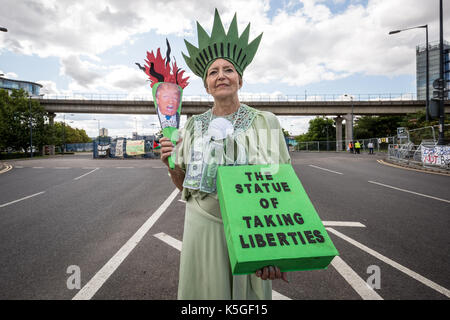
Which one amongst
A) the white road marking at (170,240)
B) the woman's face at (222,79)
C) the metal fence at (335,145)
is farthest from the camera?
the metal fence at (335,145)

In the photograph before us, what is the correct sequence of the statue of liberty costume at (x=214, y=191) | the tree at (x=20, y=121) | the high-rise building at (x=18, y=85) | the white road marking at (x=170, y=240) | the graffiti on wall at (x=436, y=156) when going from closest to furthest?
the statue of liberty costume at (x=214, y=191) → the white road marking at (x=170, y=240) → the graffiti on wall at (x=436, y=156) → the tree at (x=20, y=121) → the high-rise building at (x=18, y=85)

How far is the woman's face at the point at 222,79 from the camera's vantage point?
149 cm

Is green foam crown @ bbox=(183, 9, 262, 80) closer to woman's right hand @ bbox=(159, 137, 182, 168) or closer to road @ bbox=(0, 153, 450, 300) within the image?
woman's right hand @ bbox=(159, 137, 182, 168)

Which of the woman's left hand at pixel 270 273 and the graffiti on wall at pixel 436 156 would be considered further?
the graffiti on wall at pixel 436 156

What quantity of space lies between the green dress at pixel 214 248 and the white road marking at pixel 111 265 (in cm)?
158

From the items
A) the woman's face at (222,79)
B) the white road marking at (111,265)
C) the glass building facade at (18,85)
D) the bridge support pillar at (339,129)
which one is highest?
the glass building facade at (18,85)

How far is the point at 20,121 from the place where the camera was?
34.6 meters

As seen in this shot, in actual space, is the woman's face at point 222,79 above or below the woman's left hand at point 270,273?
above

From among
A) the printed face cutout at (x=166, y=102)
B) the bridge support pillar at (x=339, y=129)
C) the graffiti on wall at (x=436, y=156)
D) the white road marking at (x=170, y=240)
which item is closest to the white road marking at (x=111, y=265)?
the white road marking at (x=170, y=240)

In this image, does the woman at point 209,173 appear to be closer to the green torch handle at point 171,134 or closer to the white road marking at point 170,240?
the green torch handle at point 171,134

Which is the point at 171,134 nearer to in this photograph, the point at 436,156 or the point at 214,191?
the point at 214,191

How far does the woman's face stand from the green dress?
0.87 feet

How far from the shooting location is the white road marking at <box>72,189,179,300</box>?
2.39 metres
